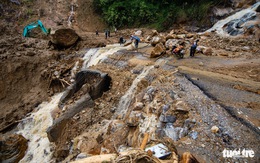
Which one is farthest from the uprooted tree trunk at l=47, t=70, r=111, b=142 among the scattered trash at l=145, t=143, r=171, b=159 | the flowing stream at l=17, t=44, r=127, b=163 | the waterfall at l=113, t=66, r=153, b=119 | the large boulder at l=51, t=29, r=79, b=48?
the large boulder at l=51, t=29, r=79, b=48

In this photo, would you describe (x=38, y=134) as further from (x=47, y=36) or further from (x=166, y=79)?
(x=47, y=36)

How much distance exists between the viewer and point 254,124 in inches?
162

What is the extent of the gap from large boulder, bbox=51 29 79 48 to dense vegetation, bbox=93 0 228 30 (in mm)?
7896

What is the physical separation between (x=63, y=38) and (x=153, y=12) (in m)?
10.4

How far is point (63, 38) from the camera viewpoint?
12812 mm

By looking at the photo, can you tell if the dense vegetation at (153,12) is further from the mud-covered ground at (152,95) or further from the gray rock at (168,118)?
the gray rock at (168,118)

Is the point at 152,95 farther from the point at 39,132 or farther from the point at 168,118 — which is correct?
the point at 39,132

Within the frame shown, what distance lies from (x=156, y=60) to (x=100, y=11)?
14.8 m

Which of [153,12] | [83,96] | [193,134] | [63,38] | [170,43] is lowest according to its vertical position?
[83,96]

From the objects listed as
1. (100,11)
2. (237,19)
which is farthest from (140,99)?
(100,11)

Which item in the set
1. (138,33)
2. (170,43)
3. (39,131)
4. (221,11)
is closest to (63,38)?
(138,33)

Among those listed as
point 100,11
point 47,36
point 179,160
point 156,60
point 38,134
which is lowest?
point 38,134

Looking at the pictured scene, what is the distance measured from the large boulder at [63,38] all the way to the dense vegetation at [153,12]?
7.90 meters

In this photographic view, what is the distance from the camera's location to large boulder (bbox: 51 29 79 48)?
1266 cm
